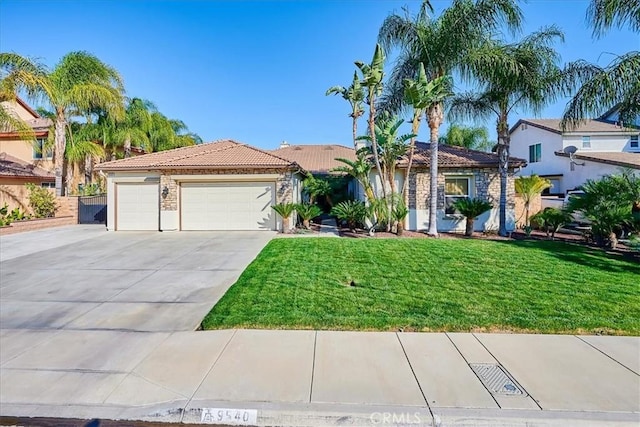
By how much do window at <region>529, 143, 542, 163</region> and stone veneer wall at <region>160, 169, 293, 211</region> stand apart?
20075 millimetres

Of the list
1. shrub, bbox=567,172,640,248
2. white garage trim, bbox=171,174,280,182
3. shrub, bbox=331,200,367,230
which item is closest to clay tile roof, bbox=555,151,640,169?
shrub, bbox=567,172,640,248

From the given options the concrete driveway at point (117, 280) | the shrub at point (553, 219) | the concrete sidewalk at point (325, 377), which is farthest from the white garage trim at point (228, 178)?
the concrete sidewalk at point (325, 377)

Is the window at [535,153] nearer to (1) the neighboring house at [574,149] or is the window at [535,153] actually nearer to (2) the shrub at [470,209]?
(1) the neighboring house at [574,149]

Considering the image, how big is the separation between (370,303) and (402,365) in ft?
5.96

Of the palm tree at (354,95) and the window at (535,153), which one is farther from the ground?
the palm tree at (354,95)

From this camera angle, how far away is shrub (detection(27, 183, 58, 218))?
56.7ft

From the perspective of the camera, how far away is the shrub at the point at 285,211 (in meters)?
14.2

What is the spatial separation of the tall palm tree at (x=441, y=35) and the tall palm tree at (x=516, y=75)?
567mm

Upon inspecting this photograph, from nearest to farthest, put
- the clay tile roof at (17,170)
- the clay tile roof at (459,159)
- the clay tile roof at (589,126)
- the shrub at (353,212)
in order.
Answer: the shrub at (353,212) < the clay tile roof at (459,159) < the clay tile roof at (17,170) < the clay tile roof at (589,126)

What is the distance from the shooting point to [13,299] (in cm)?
618

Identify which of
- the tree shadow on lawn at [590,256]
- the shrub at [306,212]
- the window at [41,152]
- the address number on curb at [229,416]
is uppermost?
the window at [41,152]

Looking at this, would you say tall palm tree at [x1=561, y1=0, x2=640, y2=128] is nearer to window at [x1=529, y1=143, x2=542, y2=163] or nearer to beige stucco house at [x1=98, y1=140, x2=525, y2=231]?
beige stucco house at [x1=98, y1=140, x2=525, y2=231]

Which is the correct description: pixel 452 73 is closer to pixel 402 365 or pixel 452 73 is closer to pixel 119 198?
pixel 402 365

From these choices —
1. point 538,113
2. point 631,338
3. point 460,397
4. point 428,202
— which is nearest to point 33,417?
point 460,397
